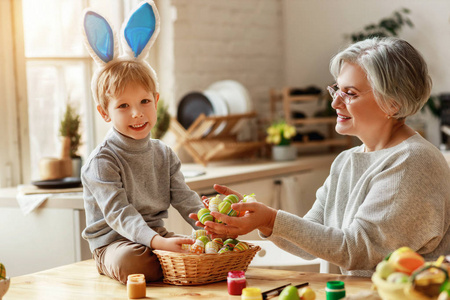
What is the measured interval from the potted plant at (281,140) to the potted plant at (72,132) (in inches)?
52.5

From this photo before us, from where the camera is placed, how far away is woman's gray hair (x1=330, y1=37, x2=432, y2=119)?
5.39ft

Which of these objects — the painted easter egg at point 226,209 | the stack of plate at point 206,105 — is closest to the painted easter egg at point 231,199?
the painted easter egg at point 226,209

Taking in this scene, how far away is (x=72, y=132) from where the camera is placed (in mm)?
3129

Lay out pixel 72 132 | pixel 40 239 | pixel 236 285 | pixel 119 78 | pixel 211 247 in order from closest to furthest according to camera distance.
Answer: pixel 236 285, pixel 211 247, pixel 119 78, pixel 40 239, pixel 72 132

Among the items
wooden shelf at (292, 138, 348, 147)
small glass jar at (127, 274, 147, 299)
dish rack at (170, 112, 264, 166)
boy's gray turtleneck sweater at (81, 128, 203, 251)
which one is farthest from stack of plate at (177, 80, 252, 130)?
small glass jar at (127, 274, 147, 299)

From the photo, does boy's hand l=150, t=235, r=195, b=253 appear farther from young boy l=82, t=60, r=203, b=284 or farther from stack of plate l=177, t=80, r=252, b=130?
stack of plate l=177, t=80, r=252, b=130

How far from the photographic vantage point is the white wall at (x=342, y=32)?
4137 millimetres

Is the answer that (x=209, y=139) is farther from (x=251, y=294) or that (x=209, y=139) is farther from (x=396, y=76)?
(x=251, y=294)

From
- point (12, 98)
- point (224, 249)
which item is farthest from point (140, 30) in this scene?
point (12, 98)

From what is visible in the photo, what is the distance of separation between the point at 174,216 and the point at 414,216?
149cm

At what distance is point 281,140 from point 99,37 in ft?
7.82

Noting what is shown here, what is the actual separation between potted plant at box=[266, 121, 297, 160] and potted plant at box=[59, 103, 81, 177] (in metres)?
1.33

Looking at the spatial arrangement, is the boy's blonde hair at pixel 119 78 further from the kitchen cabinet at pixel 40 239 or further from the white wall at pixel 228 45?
the white wall at pixel 228 45

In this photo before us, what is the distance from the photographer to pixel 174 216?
9.50 feet
